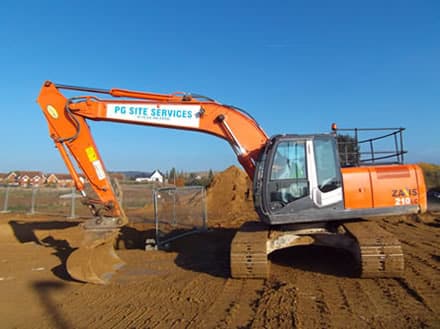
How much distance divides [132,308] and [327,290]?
3086 millimetres

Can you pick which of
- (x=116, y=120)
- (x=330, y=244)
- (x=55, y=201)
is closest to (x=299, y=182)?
(x=330, y=244)

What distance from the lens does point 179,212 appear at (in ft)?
46.1

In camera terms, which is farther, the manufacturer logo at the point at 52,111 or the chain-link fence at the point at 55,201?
the chain-link fence at the point at 55,201

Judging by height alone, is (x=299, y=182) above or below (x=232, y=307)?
above

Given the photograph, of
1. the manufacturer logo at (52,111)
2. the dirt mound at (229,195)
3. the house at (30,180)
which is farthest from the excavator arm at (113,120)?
the house at (30,180)

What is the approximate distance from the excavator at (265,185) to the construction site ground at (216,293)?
479 mm

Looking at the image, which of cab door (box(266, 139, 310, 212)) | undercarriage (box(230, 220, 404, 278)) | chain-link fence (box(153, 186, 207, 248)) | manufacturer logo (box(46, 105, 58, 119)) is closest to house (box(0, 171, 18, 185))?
chain-link fence (box(153, 186, 207, 248))

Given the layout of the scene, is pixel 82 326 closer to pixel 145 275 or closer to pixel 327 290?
pixel 145 275

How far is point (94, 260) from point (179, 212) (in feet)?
22.1

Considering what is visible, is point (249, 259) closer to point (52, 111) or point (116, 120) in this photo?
point (116, 120)

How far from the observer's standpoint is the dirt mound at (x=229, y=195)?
66.4ft

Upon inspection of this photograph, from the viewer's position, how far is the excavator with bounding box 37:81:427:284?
647 centimetres

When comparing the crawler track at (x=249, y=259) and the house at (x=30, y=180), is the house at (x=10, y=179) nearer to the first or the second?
the house at (x=30, y=180)

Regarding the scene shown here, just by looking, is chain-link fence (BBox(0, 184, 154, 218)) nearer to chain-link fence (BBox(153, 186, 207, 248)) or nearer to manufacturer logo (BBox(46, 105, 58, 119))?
chain-link fence (BBox(153, 186, 207, 248))
